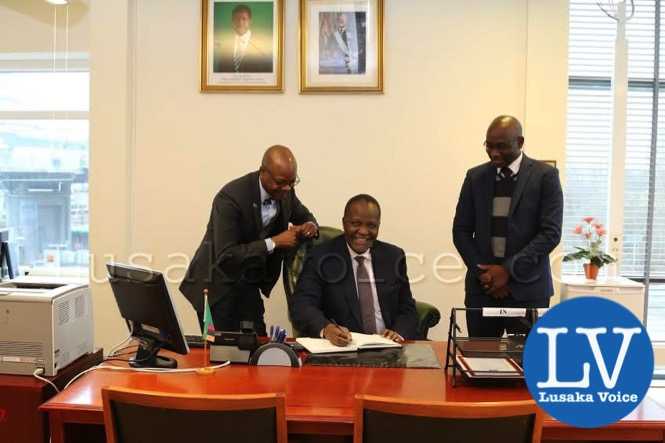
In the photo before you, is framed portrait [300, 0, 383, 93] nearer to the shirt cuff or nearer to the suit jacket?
the suit jacket

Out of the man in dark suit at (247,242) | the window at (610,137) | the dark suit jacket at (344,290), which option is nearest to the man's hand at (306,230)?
the man in dark suit at (247,242)

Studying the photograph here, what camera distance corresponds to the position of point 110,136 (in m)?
3.74

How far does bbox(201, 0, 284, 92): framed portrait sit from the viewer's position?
146 inches

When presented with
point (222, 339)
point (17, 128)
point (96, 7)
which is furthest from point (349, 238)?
point (17, 128)

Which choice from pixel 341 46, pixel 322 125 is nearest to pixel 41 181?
pixel 322 125

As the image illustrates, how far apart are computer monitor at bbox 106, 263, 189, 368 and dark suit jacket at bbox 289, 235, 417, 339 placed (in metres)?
0.62

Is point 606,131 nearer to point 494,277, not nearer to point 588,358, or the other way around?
point 494,277

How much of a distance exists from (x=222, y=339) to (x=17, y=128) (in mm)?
3427

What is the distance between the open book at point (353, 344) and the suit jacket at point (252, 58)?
222 centimetres

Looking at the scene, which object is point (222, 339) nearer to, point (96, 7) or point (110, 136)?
point (110, 136)

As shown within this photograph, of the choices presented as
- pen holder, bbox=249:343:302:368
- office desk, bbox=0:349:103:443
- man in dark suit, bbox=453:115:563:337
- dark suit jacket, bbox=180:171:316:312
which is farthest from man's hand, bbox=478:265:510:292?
office desk, bbox=0:349:103:443

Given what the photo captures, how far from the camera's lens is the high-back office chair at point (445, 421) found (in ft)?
4.06

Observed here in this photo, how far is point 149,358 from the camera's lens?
1.90 meters

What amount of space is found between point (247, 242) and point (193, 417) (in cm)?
130
